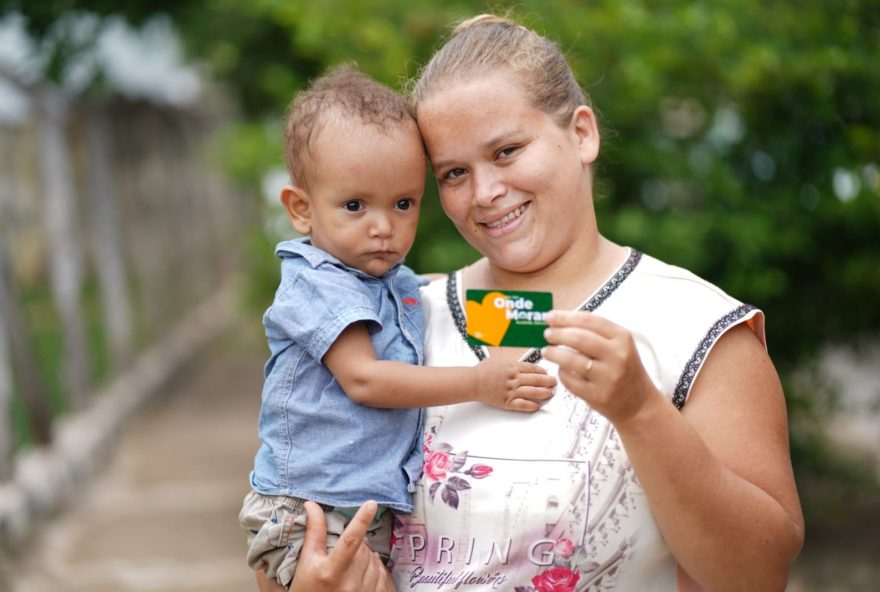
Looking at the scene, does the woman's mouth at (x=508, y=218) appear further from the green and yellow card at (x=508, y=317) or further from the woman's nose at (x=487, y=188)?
the green and yellow card at (x=508, y=317)

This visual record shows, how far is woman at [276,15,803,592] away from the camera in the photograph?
179cm

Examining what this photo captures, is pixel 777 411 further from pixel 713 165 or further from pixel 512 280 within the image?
pixel 713 165

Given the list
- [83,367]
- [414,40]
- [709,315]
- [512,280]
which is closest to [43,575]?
[83,367]

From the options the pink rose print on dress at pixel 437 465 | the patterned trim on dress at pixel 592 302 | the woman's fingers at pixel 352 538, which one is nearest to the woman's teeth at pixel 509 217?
the patterned trim on dress at pixel 592 302

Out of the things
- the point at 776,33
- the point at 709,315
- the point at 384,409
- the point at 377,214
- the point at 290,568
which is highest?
the point at 776,33

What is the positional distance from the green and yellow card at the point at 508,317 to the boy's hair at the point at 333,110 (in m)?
0.48

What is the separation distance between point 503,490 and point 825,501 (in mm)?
4242

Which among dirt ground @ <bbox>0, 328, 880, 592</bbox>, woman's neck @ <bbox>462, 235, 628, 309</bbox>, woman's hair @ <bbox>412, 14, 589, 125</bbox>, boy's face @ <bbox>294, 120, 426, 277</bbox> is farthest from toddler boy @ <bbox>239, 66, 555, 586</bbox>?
dirt ground @ <bbox>0, 328, 880, 592</bbox>

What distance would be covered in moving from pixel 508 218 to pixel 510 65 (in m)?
0.30

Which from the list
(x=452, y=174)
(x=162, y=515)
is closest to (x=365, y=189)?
(x=452, y=174)

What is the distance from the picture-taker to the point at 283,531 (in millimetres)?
2094

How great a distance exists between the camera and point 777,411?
77.3 inches

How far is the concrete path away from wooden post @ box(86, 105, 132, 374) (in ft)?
2.27

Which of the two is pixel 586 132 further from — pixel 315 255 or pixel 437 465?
pixel 437 465
